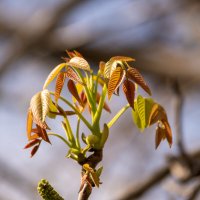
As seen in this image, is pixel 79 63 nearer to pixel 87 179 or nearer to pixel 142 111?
pixel 142 111

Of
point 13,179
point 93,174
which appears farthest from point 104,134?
point 13,179

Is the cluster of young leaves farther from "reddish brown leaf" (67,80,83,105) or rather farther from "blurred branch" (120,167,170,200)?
"blurred branch" (120,167,170,200)

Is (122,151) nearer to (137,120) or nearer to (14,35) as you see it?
(14,35)

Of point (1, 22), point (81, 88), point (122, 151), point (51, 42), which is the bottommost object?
point (122, 151)

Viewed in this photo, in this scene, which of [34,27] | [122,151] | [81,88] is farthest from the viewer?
[122,151]

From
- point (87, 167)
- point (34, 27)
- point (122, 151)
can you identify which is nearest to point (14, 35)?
point (34, 27)

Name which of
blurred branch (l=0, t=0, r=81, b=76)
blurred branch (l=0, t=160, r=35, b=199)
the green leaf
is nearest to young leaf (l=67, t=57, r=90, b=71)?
the green leaf
